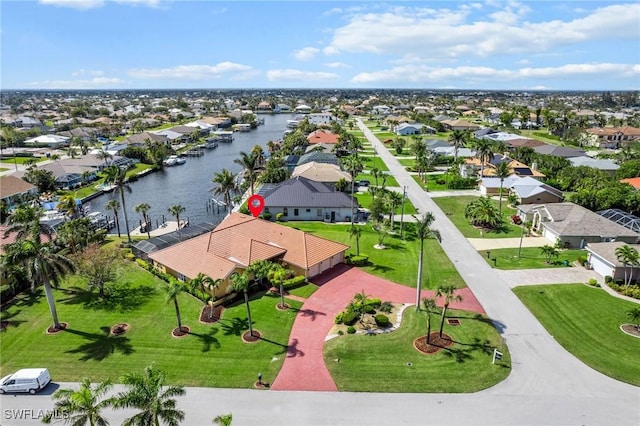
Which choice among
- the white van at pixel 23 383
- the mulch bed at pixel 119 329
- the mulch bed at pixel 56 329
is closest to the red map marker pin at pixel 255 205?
the mulch bed at pixel 119 329

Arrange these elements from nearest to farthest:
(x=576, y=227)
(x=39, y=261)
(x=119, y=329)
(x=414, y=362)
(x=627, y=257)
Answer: (x=414, y=362), (x=39, y=261), (x=119, y=329), (x=627, y=257), (x=576, y=227)

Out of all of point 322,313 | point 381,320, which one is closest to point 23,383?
point 322,313

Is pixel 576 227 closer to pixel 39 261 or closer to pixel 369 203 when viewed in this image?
pixel 369 203

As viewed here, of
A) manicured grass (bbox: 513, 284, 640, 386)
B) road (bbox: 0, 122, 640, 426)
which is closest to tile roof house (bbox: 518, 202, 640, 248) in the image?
manicured grass (bbox: 513, 284, 640, 386)

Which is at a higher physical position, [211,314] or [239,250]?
[239,250]

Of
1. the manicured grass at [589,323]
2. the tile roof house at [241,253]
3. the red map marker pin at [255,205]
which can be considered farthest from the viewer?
the red map marker pin at [255,205]

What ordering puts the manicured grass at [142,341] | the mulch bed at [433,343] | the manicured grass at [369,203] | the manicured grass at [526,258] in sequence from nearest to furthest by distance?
the manicured grass at [142,341] < the mulch bed at [433,343] < the manicured grass at [526,258] < the manicured grass at [369,203]

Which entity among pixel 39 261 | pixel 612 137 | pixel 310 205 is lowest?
pixel 310 205

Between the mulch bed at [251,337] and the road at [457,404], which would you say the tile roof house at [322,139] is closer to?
the mulch bed at [251,337]

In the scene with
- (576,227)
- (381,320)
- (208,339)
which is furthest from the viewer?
(576,227)
